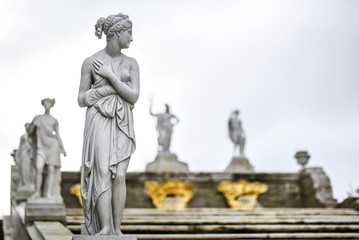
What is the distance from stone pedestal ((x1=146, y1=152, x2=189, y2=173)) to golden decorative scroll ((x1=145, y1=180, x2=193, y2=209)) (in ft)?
4.78

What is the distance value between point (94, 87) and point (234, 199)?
15.5 m

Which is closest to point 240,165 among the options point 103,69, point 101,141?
point 103,69

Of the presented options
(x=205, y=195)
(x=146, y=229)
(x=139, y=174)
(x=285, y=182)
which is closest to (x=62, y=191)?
(x=139, y=174)

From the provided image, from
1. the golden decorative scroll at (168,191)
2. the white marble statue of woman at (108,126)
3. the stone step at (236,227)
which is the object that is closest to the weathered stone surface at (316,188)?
the golden decorative scroll at (168,191)

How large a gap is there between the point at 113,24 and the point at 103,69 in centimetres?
48

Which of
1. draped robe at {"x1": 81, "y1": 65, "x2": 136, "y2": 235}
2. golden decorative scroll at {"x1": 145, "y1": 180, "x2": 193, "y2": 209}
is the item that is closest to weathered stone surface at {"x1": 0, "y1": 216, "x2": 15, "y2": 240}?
draped robe at {"x1": 81, "y1": 65, "x2": 136, "y2": 235}

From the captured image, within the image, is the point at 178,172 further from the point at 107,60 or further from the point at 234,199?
the point at 107,60

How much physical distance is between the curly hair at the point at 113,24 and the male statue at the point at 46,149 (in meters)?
6.76

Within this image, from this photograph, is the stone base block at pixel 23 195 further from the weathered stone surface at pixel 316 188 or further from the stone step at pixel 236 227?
the weathered stone surface at pixel 316 188

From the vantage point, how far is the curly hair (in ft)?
22.2

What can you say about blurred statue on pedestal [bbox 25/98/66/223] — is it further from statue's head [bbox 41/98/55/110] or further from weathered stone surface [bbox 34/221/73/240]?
weathered stone surface [bbox 34/221/73/240]

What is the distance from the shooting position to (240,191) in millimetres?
21828

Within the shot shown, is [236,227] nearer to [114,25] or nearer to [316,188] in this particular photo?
[114,25]

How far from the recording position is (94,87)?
6.76 m
